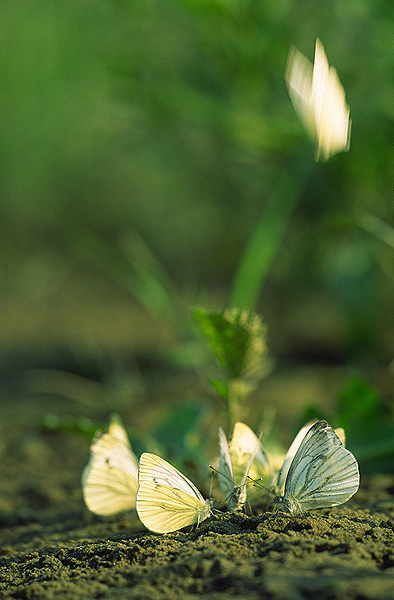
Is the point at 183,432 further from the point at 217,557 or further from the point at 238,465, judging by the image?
the point at 217,557

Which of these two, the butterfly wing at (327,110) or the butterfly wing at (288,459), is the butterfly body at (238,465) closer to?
the butterfly wing at (288,459)

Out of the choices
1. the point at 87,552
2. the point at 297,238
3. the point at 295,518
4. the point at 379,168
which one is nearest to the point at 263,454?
the point at 295,518

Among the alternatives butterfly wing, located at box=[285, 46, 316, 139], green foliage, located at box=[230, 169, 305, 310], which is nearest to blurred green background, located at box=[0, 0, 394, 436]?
green foliage, located at box=[230, 169, 305, 310]

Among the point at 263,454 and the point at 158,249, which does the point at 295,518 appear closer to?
the point at 263,454

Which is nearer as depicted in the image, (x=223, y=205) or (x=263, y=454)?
(x=263, y=454)

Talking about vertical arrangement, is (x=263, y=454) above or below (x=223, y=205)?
below

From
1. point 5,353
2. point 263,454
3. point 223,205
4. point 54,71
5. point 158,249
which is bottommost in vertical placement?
point 263,454

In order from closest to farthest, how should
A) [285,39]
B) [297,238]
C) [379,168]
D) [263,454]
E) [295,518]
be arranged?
1. [295,518]
2. [263,454]
3. [285,39]
4. [379,168]
5. [297,238]

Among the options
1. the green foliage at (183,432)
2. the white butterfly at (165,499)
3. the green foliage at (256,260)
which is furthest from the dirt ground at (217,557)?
the green foliage at (256,260)
